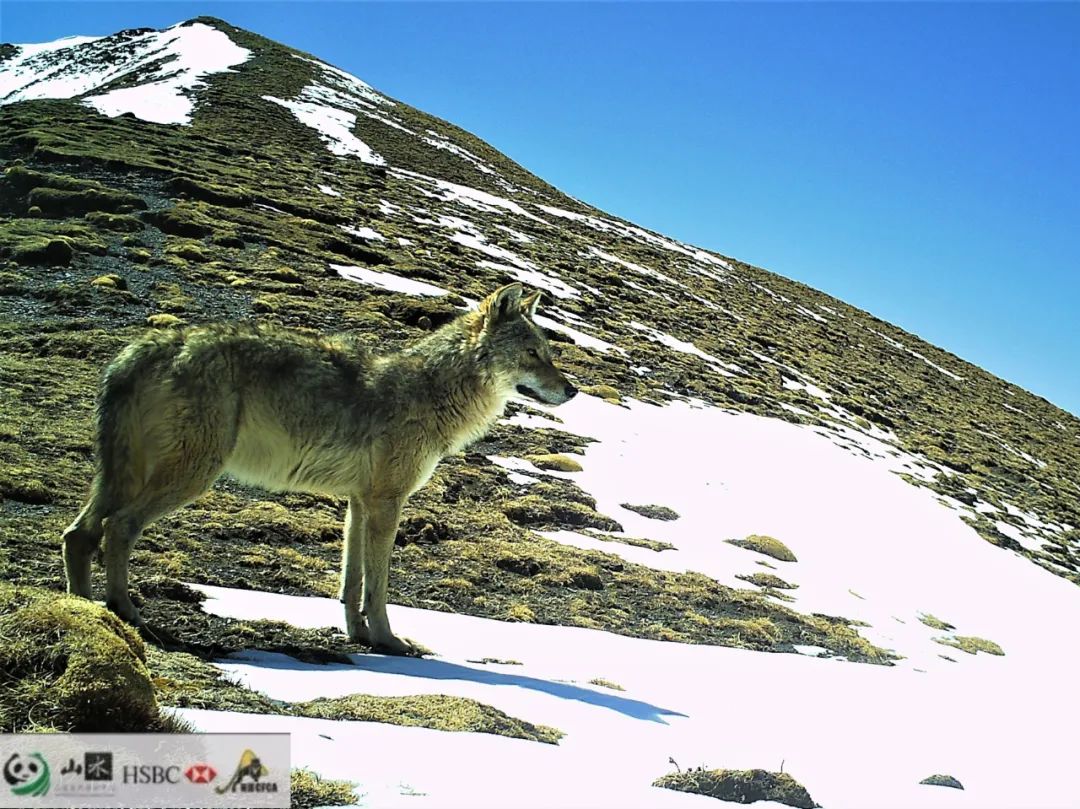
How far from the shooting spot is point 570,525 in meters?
16.3

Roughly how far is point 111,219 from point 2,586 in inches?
1106

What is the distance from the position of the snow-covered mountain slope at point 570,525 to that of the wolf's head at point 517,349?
2.83m

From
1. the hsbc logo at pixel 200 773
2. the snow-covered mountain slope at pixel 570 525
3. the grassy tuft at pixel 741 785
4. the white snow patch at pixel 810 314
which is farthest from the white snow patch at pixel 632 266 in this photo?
the hsbc logo at pixel 200 773

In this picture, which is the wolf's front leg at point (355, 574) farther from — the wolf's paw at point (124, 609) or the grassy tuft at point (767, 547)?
the grassy tuft at point (767, 547)

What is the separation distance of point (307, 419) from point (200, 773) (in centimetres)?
433

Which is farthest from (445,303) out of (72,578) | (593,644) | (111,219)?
(72,578)

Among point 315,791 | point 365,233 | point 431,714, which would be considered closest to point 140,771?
point 315,791

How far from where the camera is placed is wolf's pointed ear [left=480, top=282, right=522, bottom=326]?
912 centimetres

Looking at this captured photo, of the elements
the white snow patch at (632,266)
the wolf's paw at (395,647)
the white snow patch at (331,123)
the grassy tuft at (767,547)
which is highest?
the white snow patch at (331,123)

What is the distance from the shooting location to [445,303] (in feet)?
100

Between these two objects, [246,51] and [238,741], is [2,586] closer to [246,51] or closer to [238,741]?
[238,741]

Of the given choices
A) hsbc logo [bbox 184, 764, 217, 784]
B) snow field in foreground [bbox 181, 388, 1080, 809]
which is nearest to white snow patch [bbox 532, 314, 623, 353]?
snow field in foreground [bbox 181, 388, 1080, 809]

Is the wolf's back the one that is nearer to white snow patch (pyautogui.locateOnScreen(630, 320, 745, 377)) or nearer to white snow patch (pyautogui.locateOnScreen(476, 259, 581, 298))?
white snow patch (pyautogui.locateOnScreen(630, 320, 745, 377))

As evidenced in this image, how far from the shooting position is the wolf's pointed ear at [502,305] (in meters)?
9.12
